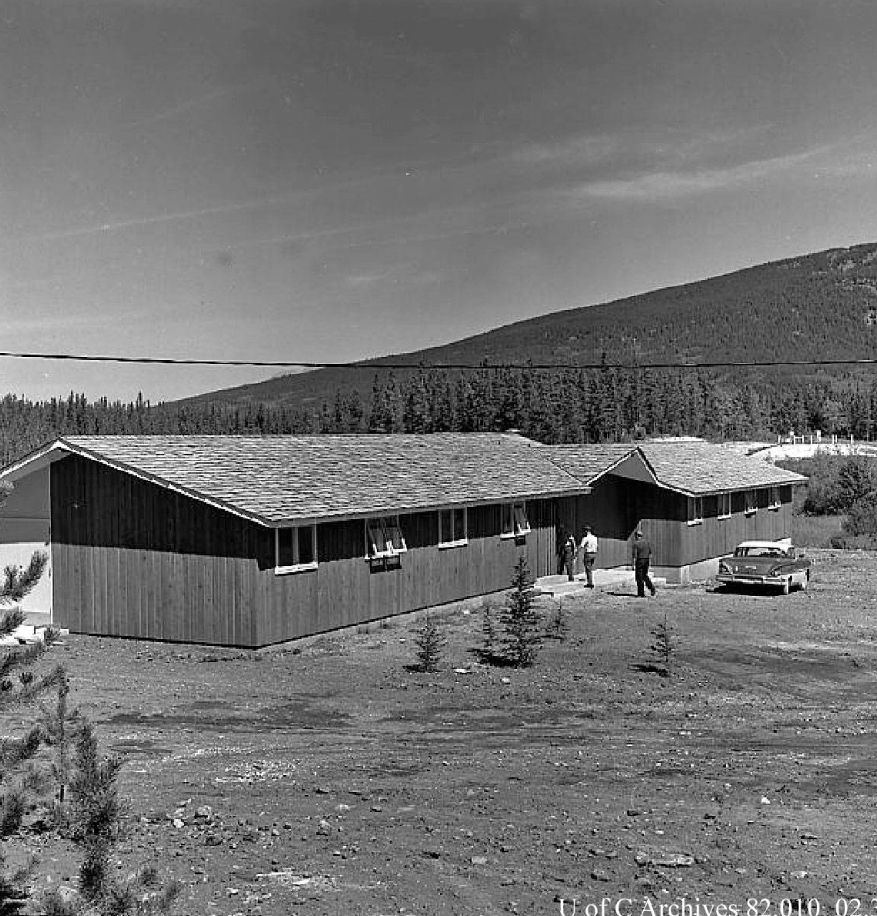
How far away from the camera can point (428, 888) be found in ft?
28.1

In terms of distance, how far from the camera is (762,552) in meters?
32.5

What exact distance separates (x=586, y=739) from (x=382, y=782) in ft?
11.6

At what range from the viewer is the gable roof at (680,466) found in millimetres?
33969

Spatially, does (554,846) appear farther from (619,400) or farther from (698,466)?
(619,400)

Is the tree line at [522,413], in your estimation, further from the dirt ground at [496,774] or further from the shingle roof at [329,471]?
the dirt ground at [496,774]

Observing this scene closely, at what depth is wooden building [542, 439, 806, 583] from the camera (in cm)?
3397

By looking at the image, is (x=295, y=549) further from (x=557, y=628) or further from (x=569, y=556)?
(x=569, y=556)

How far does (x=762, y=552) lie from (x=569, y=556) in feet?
18.1

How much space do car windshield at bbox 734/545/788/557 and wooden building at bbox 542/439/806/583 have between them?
2419mm

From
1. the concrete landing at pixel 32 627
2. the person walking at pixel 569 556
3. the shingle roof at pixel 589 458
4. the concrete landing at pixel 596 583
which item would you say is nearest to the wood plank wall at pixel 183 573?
the concrete landing at pixel 32 627

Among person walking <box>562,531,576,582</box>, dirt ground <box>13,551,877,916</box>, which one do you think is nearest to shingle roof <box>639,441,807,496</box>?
person walking <box>562,531,576,582</box>

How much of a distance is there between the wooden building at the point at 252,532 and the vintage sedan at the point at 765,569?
513cm

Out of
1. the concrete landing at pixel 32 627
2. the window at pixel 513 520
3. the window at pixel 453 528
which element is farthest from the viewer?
the window at pixel 513 520

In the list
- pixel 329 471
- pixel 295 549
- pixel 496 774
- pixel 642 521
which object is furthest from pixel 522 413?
pixel 496 774
